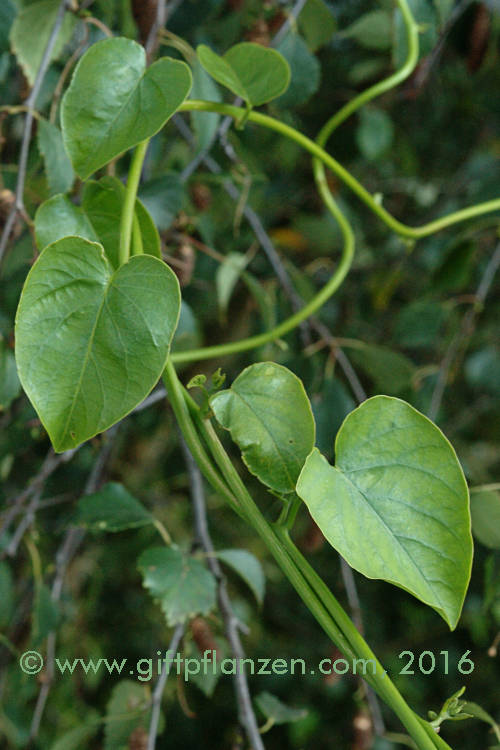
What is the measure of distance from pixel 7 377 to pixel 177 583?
18cm

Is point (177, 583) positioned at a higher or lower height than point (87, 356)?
lower

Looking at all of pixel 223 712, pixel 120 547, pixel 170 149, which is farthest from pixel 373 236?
pixel 223 712

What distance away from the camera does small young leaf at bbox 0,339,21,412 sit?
0.43 m

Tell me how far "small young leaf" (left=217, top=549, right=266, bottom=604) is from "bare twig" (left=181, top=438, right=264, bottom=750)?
0.01 meters

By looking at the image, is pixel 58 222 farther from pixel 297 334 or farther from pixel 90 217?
pixel 297 334

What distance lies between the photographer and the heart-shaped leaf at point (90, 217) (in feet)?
1.16

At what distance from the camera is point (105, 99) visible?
0.33 metres

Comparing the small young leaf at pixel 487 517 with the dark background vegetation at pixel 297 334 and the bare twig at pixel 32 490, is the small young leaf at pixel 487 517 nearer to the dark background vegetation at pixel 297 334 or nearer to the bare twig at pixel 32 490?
the dark background vegetation at pixel 297 334

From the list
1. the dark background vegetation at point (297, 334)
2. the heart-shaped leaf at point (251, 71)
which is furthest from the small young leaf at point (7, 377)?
the heart-shaped leaf at point (251, 71)

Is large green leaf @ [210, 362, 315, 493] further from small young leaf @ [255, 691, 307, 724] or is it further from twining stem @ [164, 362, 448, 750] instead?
small young leaf @ [255, 691, 307, 724]

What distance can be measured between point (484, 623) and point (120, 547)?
1.67 feet

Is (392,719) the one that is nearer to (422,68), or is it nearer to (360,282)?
(360,282)

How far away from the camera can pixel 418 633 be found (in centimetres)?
127

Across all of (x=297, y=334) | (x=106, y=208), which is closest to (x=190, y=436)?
(x=106, y=208)
